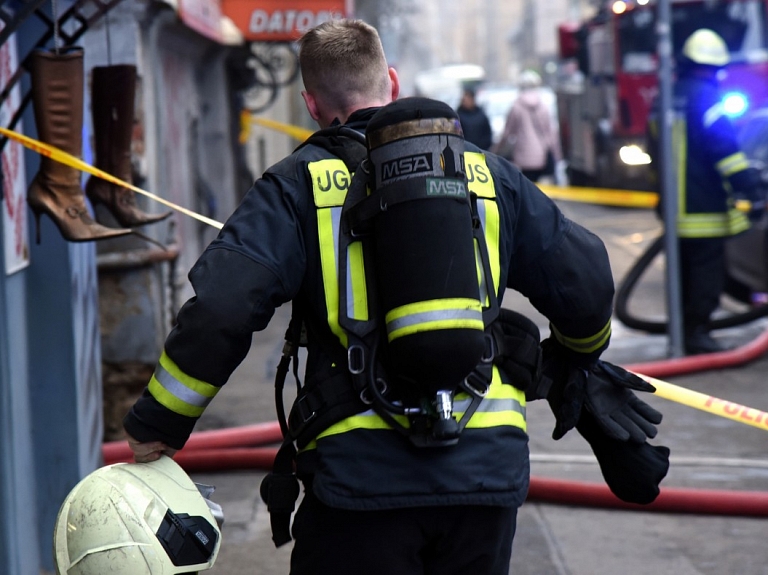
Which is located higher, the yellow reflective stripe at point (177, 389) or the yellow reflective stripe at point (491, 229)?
the yellow reflective stripe at point (491, 229)

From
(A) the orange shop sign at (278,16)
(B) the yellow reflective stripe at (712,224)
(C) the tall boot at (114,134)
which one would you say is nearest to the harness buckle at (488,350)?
(C) the tall boot at (114,134)

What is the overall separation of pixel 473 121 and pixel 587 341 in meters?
11.9

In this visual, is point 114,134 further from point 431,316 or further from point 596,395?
point 431,316

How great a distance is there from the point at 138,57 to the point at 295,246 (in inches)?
172

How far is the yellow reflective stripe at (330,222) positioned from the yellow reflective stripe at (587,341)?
2.24 feet

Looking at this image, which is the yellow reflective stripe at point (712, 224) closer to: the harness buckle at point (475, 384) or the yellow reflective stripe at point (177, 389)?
the harness buckle at point (475, 384)

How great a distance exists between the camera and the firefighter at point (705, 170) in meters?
7.69

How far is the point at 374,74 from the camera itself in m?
2.71

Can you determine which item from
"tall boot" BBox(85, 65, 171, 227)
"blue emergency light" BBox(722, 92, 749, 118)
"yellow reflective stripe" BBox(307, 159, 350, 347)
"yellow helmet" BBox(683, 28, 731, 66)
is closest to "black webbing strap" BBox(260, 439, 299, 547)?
"yellow reflective stripe" BBox(307, 159, 350, 347)

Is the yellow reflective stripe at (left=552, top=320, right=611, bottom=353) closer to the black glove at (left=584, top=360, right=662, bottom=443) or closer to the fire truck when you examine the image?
the black glove at (left=584, top=360, right=662, bottom=443)

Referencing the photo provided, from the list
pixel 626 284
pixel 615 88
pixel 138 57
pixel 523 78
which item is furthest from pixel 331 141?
pixel 615 88

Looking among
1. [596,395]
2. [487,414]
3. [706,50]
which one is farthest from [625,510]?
[706,50]

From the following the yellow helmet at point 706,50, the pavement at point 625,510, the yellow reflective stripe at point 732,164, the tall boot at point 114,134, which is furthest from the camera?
the yellow helmet at point 706,50

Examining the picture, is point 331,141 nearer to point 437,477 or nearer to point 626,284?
point 437,477
